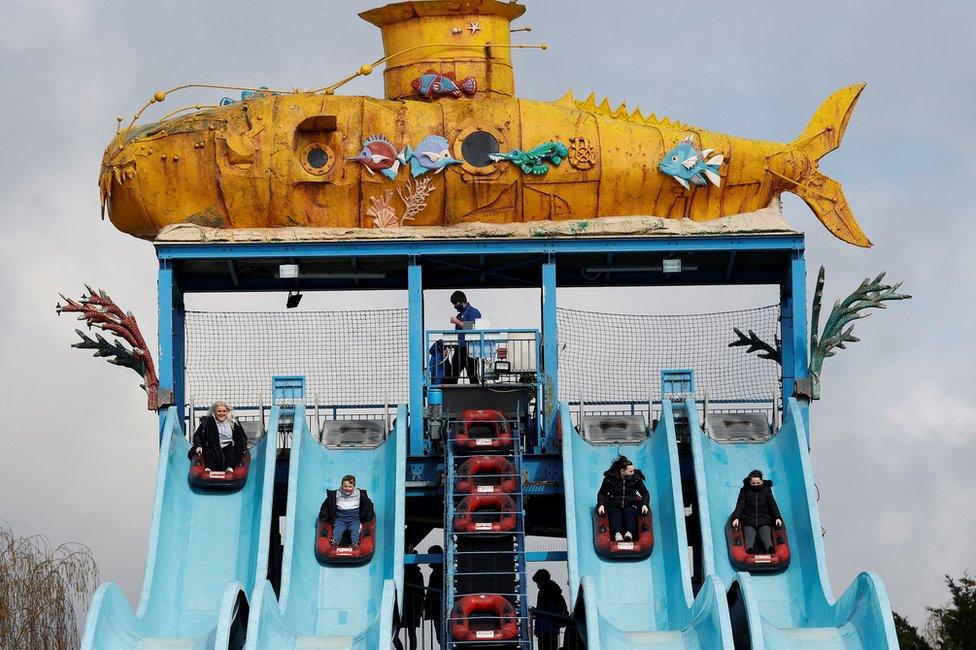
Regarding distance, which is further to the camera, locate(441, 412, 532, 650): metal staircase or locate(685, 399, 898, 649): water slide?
locate(441, 412, 532, 650): metal staircase

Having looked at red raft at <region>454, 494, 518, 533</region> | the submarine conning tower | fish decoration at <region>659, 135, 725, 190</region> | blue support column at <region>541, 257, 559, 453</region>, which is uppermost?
the submarine conning tower

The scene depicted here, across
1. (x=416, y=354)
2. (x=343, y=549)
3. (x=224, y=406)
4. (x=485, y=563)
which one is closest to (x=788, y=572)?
(x=485, y=563)

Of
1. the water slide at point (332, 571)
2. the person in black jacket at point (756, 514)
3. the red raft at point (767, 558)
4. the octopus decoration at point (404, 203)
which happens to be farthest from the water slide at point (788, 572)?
the octopus decoration at point (404, 203)

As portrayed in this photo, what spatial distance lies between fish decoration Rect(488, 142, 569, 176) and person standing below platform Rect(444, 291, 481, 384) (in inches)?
77.8

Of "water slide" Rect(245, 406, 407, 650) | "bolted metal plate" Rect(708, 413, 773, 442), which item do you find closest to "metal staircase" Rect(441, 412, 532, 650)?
"water slide" Rect(245, 406, 407, 650)

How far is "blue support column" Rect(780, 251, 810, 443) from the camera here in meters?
32.3

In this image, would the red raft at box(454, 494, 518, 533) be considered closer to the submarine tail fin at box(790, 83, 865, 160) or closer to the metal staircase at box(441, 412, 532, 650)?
the metal staircase at box(441, 412, 532, 650)

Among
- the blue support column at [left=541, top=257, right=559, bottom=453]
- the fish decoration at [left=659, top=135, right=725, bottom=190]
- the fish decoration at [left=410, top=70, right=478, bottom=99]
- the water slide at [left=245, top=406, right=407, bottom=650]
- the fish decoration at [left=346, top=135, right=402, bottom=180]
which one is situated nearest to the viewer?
the water slide at [left=245, top=406, right=407, bottom=650]

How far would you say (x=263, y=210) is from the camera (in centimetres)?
3228

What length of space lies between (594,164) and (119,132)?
6.44m

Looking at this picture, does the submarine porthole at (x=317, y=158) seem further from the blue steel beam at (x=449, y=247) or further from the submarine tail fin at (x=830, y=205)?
the submarine tail fin at (x=830, y=205)

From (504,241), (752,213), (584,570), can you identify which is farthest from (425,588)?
(752,213)

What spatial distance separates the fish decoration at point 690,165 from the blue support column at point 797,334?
1.58 meters

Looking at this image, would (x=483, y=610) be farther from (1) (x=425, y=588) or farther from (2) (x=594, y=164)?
(2) (x=594, y=164)
